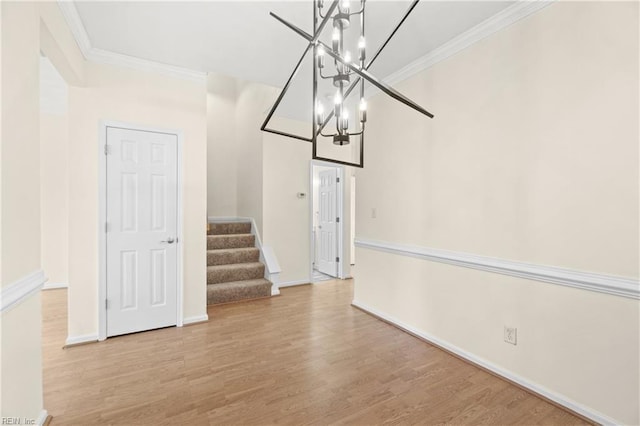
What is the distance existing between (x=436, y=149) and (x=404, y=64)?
970 millimetres

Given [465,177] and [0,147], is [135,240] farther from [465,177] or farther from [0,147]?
[465,177]

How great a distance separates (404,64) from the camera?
302 cm

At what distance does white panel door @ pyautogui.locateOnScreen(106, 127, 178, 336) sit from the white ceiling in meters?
0.84

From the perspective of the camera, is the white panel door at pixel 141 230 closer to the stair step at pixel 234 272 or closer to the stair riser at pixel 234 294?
the stair riser at pixel 234 294

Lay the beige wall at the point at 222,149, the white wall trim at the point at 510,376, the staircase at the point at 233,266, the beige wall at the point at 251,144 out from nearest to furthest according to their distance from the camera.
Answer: the white wall trim at the point at 510,376
the staircase at the point at 233,266
the beige wall at the point at 251,144
the beige wall at the point at 222,149

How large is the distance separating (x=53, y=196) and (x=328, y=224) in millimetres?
4607

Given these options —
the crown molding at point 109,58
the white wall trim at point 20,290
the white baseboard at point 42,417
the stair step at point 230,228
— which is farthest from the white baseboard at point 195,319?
the crown molding at point 109,58

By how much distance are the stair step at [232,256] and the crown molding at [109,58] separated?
2.40 meters

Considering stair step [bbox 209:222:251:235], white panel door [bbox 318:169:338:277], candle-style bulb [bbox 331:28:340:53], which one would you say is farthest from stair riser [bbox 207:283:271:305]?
candle-style bulb [bbox 331:28:340:53]

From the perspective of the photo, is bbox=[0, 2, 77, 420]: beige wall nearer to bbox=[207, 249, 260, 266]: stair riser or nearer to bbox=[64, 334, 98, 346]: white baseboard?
bbox=[64, 334, 98, 346]: white baseboard

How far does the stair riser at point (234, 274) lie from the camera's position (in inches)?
163

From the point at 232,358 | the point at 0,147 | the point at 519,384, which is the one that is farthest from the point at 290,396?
the point at 0,147

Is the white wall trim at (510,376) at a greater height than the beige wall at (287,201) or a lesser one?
lesser

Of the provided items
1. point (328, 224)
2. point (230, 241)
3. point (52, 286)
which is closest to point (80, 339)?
point (230, 241)
